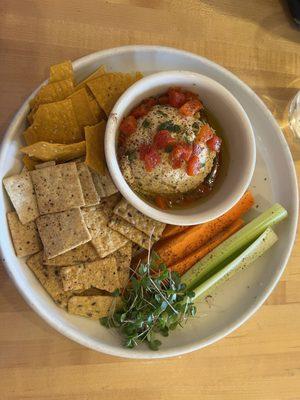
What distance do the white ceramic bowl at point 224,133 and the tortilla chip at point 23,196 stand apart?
229 millimetres

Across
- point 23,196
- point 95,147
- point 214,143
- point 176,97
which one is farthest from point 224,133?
point 23,196

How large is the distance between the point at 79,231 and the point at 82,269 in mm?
108

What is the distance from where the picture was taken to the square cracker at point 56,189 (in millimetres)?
1291

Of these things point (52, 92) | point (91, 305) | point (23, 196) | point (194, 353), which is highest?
point (52, 92)

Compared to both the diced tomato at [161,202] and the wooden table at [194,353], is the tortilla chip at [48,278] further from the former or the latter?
the diced tomato at [161,202]

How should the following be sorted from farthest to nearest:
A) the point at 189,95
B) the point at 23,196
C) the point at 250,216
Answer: the point at 250,216 → the point at 189,95 → the point at 23,196

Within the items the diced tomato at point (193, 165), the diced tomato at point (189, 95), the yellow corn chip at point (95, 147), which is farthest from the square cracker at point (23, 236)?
the diced tomato at point (189, 95)

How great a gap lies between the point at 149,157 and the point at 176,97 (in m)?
0.19

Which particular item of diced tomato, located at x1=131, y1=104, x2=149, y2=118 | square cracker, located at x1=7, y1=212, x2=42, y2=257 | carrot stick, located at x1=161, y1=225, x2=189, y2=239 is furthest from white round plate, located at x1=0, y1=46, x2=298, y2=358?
carrot stick, located at x1=161, y1=225, x2=189, y2=239

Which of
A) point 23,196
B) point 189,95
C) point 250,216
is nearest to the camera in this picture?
point 23,196

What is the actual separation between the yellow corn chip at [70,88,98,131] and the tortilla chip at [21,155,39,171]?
169 millimetres

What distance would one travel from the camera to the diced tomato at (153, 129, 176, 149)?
1.32 m

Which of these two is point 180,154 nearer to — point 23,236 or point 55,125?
point 55,125

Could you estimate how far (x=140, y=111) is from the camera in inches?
54.9
